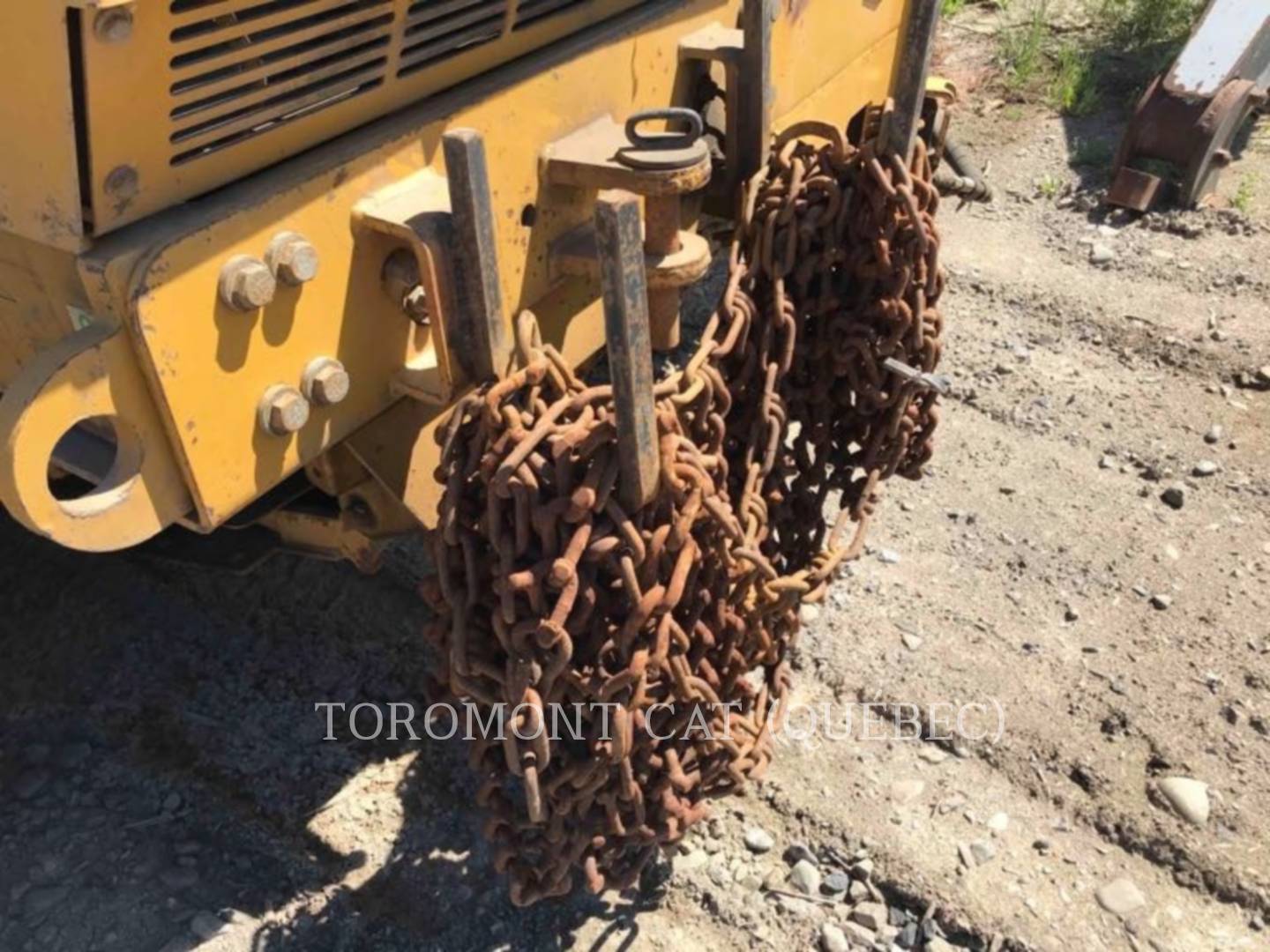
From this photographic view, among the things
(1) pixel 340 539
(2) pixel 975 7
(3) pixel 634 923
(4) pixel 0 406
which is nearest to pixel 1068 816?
(3) pixel 634 923

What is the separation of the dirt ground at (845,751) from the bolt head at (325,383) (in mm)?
1036

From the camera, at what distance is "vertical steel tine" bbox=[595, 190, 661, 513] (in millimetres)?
1467

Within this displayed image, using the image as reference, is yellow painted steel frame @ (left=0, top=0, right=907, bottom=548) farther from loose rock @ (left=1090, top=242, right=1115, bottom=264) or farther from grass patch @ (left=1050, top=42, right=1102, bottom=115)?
grass patch @ (left=1050, top=42, right=1102, bottom=115)

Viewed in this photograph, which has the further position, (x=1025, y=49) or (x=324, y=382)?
(x=1025, y=49)

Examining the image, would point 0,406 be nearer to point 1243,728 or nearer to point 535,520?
point 535,520

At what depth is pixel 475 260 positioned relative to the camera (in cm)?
158

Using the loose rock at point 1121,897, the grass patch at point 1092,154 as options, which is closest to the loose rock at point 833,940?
the loose rock at point 1121,897

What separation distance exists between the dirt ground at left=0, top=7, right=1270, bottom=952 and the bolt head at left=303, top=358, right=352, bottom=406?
104cm

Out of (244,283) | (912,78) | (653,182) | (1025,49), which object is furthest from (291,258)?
(1025,49)

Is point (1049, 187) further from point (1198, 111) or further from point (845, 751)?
point (845, 751)

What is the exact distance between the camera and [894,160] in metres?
2.18

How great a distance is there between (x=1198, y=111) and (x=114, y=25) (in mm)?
3999

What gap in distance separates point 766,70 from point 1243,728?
1.68 m

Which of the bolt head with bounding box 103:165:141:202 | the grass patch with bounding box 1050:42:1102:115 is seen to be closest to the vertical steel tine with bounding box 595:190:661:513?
the bolt head with bounding box 103:165:141:202
